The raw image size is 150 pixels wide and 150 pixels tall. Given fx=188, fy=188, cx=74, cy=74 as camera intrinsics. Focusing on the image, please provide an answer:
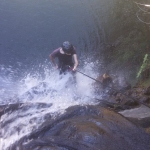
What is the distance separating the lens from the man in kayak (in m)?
6.63

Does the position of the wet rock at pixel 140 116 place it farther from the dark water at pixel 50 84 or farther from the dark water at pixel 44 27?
the dark water at pixel 44 27

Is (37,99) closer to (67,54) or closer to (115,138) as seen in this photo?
(67,54)

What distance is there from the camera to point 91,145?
3717mm

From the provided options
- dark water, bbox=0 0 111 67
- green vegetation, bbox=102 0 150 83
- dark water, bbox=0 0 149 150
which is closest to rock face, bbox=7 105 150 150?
dark water, bbox=0 0 149 150

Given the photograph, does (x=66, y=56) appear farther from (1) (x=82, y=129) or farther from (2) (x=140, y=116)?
(1) (x=82, y=129)

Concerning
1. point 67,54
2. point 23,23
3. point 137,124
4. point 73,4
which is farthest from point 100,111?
point 73,4

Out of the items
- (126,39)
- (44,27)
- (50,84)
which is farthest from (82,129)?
(44,27)

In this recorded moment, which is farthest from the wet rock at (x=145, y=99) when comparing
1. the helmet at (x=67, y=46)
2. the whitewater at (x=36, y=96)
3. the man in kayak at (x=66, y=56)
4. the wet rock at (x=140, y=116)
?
the helmet at (x=67, y=46)

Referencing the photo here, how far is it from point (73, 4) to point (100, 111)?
32.6 ft

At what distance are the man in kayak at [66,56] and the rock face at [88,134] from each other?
261 cm

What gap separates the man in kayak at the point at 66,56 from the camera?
21.7ft

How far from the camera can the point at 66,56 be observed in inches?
272

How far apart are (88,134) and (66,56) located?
11.8 feet

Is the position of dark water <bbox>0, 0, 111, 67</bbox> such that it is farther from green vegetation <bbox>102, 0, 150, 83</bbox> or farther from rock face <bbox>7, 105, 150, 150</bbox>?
rock face <bbox>7, 105, 150, 150</bbox>
